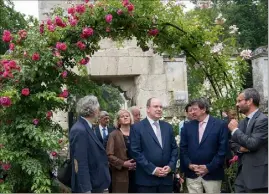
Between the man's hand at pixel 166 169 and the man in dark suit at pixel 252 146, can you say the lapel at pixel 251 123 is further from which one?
the man's hand at pixel 166 169

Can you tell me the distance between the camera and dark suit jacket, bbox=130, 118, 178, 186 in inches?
205

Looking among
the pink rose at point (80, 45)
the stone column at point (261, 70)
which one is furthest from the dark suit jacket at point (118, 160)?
the stone column at point (261, 70)

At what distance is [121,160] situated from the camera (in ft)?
18.2

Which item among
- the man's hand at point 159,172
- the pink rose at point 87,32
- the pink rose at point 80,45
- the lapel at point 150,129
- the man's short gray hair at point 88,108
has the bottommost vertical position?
the man's hand at point 159,172

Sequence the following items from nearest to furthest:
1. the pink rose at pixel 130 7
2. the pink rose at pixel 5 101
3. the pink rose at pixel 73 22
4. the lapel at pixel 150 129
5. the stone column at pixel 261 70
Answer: the pink rose at pixel 5 101 → the lapel at pixel 150 129 → the pink rose at pixel 73 22 → the pink rose at pixel 130 7 → the stone column at pixel 261 70

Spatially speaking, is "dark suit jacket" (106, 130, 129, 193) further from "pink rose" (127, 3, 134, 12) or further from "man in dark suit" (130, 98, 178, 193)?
"pink rose" (127, 3, 134, 12)

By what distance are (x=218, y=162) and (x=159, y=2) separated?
2.39 m

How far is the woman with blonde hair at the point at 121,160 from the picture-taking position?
18.2ft

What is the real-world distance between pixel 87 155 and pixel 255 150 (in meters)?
1.65

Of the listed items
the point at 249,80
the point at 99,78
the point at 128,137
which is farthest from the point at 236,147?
the point at 249,80

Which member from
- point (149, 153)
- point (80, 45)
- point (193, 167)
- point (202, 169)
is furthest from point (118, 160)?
point (80, 45)

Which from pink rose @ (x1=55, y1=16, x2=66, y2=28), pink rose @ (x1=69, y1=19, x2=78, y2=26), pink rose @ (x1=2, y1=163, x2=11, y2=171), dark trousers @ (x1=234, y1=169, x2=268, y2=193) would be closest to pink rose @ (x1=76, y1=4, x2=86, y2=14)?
pink rose @ (x1=69, y1=19, x2=78, y2=26)

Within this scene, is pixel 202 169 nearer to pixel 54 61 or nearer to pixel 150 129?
pixel 150 129

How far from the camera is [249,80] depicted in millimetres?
11039
